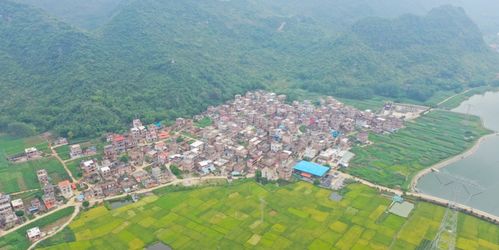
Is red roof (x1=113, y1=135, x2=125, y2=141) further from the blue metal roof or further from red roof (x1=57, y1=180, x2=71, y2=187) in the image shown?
the blue metal roof

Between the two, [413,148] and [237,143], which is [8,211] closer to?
[237,143]

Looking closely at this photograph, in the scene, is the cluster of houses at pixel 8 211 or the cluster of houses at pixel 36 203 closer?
the cluster of houses at pixel 8 211

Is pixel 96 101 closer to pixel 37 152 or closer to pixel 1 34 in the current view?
pixel 37 152

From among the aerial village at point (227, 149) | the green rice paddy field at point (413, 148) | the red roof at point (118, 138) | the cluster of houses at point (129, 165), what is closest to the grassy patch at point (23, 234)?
the aerial village at point (227, 149)

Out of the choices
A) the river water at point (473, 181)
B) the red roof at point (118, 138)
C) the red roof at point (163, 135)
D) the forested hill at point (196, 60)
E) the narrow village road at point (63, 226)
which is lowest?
the river water at point (473, 181)

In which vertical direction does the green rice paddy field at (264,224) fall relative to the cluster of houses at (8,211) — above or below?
below

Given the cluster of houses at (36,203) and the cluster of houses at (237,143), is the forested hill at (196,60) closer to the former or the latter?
the cluster of houses at (237,143)
